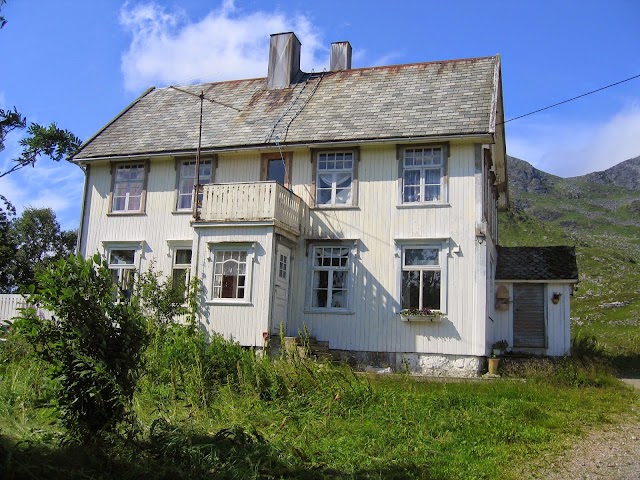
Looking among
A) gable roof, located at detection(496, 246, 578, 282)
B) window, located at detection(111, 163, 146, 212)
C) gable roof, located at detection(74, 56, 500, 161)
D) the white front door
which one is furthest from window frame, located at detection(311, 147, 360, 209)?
window, located at detection(111, 163, 146, 212)

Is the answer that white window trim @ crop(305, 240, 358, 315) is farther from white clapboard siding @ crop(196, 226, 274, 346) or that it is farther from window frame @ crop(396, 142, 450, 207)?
window frame @ crop(396, 142, 450, 207)

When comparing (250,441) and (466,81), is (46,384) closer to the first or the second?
(250,441)

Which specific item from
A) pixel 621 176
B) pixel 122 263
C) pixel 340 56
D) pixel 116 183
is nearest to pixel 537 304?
pixel 340 56

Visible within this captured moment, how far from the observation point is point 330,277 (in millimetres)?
17609

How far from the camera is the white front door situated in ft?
54.6

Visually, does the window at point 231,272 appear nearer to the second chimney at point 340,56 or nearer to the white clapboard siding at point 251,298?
the white clapboard siding at point 251,298

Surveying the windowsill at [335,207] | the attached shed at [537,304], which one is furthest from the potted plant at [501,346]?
the windowsill at [335,207]

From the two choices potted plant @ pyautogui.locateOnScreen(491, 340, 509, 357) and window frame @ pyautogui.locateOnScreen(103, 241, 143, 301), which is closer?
potted plant @ pyautogui.locateOnScreen(491, 340, 509, 357)

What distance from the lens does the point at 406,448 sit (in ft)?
25.7

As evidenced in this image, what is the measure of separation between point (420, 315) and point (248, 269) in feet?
15.1

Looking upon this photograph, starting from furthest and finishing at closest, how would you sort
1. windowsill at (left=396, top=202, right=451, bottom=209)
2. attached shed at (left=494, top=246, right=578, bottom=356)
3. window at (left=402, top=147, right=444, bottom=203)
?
attached shed at (left=494, top=246, right=578, bottom=356), window at (left=402, top=147, right=444, bottom=203), windowsill at (left=396, top=202, right=451, bottom=209)

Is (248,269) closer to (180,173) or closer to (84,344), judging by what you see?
(180,173)

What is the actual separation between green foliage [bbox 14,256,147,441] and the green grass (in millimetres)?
343

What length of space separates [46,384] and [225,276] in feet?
32.6
